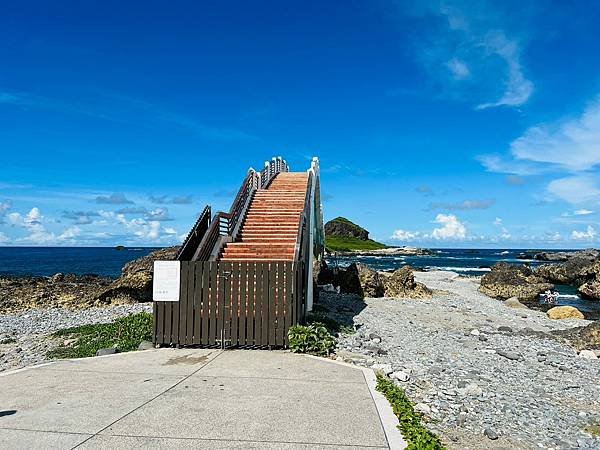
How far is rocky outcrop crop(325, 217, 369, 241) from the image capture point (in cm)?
16988

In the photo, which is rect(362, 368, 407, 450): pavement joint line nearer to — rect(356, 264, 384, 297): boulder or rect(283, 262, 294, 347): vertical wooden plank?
rect(283, 262, 294, 347): vertical wooden plank

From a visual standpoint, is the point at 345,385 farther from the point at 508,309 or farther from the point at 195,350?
the point at 508,309

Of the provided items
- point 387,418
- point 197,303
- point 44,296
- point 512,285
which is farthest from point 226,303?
point 512,285

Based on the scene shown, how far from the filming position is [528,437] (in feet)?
22.3

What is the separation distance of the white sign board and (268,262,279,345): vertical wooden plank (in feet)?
6.66

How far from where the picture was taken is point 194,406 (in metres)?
6.59

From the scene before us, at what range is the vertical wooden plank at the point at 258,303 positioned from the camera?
1067cm

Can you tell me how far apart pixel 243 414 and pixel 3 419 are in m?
2.82

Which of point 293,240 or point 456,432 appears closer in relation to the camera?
point 456,432

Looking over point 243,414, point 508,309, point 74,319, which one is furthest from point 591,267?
point 243,414

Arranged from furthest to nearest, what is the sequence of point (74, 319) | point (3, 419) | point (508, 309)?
point (508, 309)
point (74, 319)
point (3, 419)

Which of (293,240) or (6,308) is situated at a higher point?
(293,240)

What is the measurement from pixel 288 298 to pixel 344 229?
164 meters

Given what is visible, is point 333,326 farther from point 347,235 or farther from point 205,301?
point 347,235
